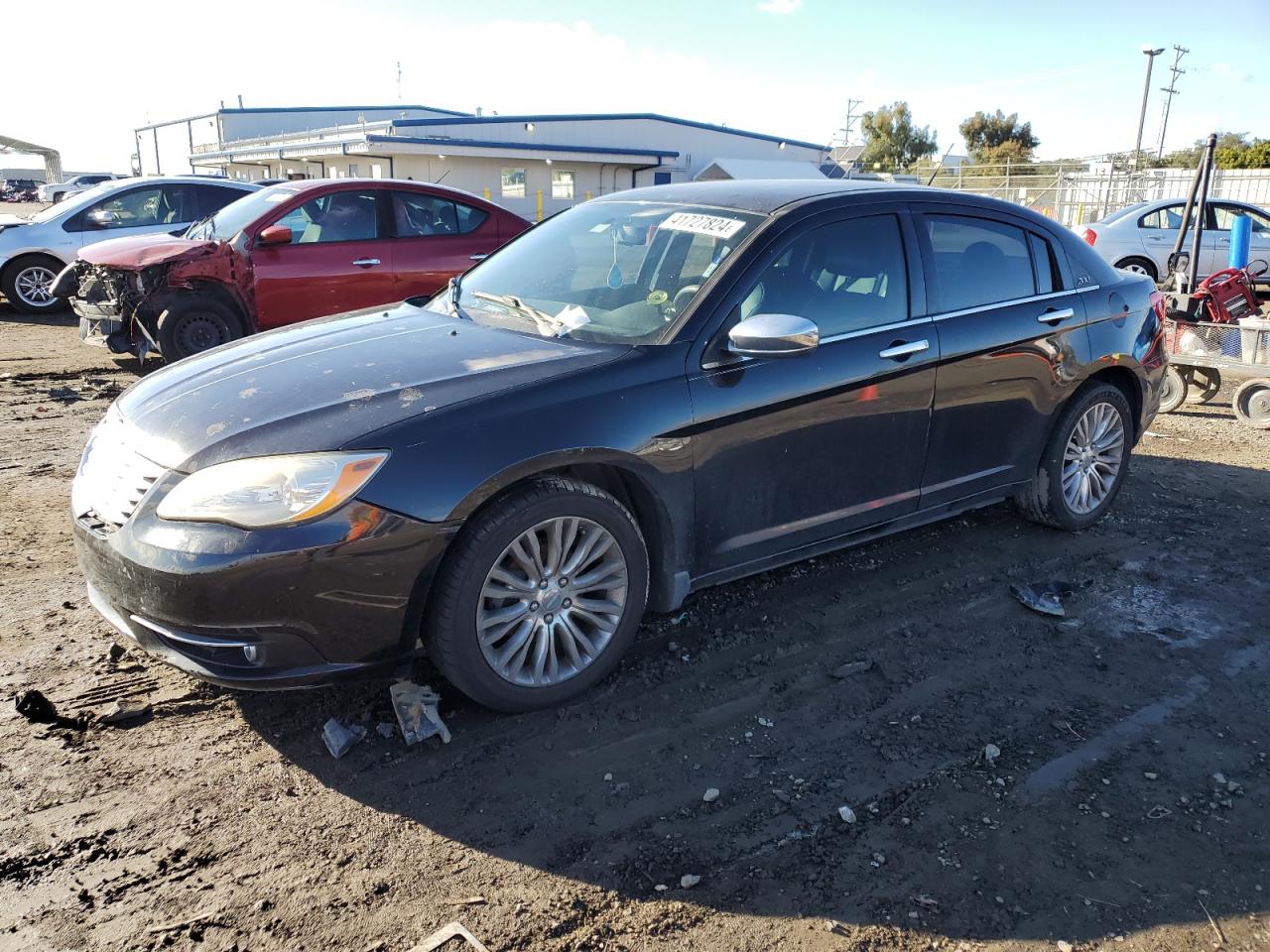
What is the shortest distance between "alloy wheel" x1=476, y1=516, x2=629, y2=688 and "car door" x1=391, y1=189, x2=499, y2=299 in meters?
6.07

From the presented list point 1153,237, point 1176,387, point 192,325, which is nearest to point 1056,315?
point 1176,387

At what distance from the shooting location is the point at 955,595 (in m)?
4.37

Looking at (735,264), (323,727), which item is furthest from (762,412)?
(323,727)

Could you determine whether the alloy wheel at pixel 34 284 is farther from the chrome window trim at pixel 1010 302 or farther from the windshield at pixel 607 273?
the chrome window trim at pixel 1010 302

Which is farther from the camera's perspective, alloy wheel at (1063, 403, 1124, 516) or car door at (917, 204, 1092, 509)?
alloy wheel at (1063, 403, 1124, 516)

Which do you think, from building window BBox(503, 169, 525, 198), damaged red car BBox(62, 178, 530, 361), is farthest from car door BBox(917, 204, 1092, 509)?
A: building window BBox(503, 169, 525, 198)

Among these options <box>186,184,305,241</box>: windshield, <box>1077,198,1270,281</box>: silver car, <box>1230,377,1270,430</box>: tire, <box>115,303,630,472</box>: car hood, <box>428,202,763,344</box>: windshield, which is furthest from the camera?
<box>1077,198,1270,281</box>: silver car

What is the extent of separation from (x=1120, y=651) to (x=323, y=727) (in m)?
3.17

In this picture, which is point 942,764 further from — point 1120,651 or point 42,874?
point 42,874

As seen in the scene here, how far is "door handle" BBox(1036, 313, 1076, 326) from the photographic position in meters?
4.66

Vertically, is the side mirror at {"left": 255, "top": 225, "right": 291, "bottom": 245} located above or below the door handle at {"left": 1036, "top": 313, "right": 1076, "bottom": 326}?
above

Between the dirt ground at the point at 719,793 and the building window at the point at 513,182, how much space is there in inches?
1216

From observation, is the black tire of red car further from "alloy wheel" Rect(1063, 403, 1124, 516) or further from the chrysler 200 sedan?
"alloy wheel" Rect(1063, 403, 1124, 516)

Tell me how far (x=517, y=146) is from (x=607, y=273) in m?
29.8
